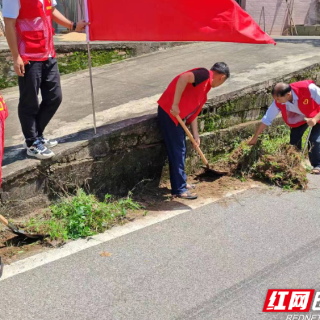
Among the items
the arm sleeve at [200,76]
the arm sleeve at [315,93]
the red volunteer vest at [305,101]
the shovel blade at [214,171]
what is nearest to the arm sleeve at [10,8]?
the arm sleeve at [200,76]

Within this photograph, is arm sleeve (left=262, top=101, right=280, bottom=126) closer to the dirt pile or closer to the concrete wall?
the dirt pile

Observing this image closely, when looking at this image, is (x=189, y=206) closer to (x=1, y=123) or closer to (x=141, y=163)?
(x=141, y=163)

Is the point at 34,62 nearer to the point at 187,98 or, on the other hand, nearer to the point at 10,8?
the point at 10,8

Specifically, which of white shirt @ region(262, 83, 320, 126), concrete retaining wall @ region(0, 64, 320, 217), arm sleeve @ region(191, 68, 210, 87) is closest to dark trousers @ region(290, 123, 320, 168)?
white shirt @ region(262, 83, 320, 126)

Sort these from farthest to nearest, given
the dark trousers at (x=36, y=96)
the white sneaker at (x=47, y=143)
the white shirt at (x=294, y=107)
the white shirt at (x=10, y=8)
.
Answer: the white shirt at (x=294, y=107), the white sneaker at (x=47, y=143), the dark trousers at (x=36, y=96), the white shirt at (x=10, y=8)

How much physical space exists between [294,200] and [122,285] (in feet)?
7.87

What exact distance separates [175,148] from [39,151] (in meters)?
1.47

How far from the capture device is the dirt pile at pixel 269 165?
16.4ft

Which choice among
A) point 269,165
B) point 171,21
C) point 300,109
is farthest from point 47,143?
point 300,109

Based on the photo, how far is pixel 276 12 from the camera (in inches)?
669

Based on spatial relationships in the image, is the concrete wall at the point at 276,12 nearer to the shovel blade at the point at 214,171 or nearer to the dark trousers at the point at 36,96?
the shovel blade at the point at 214,171

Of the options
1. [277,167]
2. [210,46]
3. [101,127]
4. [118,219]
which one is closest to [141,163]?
[101,127]

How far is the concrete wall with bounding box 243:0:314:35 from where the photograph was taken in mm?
16375

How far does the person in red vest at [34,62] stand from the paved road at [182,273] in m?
1.28
